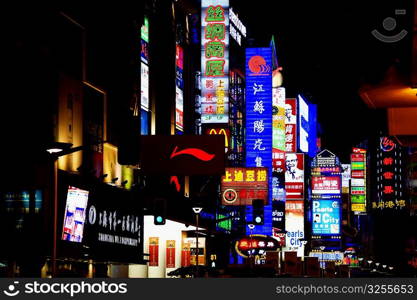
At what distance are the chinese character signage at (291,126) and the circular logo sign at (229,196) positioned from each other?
149 ft

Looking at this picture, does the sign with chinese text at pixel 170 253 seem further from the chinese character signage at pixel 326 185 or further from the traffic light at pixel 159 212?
the chinese character signage at pixel 326 185

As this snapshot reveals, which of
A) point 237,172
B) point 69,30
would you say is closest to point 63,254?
point 69,30

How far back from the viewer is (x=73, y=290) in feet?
36.4

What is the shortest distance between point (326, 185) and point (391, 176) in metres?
86.6

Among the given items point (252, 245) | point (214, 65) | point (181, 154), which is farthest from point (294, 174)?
point (181, 154)

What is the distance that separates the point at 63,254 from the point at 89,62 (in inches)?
337

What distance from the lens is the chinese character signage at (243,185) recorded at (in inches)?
2135

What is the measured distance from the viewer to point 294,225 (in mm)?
99062

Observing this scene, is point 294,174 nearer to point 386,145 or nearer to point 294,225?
point 294,225

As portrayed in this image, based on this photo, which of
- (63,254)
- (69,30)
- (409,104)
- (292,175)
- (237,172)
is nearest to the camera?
(409,104)

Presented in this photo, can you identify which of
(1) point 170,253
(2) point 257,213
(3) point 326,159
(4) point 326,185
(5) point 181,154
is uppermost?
(3) point 326,159

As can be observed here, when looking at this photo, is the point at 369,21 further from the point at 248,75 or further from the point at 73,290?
the point at 248,75

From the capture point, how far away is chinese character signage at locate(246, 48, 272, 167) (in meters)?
68.9


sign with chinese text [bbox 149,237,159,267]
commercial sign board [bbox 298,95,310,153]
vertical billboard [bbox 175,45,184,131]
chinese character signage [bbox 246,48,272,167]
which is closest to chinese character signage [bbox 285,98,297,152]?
commercial sign board [bbox 298,95,310,153]
